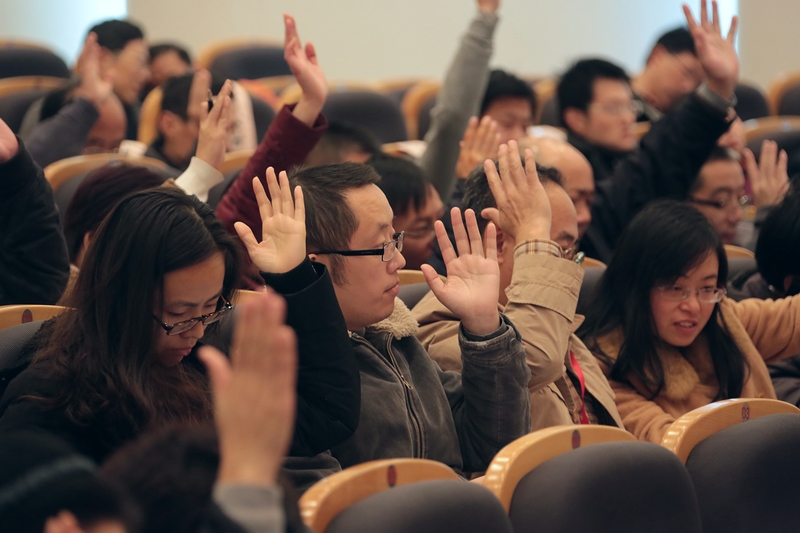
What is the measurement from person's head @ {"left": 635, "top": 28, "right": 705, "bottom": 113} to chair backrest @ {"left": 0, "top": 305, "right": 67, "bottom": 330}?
3.57 metres

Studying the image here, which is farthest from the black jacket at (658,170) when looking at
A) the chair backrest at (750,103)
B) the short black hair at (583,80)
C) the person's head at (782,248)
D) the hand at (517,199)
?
the chair backrest at (750,103)

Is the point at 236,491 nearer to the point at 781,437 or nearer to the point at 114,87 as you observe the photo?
the point at 781,437

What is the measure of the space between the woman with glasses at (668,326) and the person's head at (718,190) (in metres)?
0.96

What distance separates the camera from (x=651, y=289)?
2.09 metres

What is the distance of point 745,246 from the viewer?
10.5 feet

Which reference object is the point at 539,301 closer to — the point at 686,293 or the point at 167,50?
the point at 686,293

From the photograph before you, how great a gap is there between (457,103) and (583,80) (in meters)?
1.06

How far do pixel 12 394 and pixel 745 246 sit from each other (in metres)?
2.54

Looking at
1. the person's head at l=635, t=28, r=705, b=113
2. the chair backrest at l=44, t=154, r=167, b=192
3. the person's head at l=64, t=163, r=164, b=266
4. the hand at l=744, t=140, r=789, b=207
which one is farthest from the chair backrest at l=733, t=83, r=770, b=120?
the person's head at l=64, t=163, r=164, b=266

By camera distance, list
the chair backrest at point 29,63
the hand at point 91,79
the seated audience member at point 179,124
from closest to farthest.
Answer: the hand at point 91,79 < the seated audience member at point 179,124 < the chair backrest at point 29,63

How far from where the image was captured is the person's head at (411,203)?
241 centimetres

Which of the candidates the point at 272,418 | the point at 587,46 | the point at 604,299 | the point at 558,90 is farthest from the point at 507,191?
the point at 587,46

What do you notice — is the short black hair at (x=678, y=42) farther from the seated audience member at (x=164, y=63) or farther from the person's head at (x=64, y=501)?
the person's head at (x=64, y=501)

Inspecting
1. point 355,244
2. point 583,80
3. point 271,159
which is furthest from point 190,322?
point 583,80
